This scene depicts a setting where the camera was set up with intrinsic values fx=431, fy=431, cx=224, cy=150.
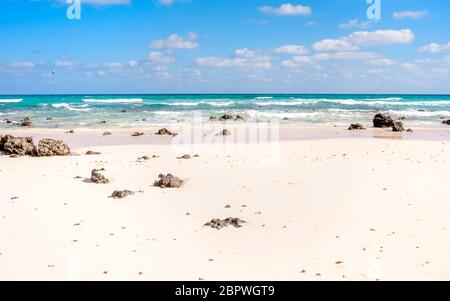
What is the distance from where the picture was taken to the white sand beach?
5336mm

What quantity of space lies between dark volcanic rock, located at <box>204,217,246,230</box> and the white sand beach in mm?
127

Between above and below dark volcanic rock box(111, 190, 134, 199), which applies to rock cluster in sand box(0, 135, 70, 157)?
above

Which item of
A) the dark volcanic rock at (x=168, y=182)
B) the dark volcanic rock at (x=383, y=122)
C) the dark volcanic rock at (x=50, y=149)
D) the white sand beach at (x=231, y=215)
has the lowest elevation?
the white sand beach at (x=231, y=215)

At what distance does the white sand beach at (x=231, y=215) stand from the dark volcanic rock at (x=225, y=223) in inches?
5.0

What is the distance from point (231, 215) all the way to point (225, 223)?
0.52m

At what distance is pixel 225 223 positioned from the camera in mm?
6809

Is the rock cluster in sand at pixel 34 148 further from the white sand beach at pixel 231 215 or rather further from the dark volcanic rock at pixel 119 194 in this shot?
the dark volcanic rock at pixel 119 194

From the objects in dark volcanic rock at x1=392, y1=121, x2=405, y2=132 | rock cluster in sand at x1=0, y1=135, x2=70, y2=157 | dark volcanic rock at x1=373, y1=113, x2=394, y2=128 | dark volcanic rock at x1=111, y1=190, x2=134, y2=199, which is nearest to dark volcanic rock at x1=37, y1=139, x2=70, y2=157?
rock cluster in sand at x1=0, y1=135, x2=70, y2=157

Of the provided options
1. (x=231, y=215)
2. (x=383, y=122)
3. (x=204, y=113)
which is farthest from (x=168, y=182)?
(x=204, y=113)

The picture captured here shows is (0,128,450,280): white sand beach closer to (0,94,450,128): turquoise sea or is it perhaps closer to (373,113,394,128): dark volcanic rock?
(373,113,394,128): dark volcanic rock

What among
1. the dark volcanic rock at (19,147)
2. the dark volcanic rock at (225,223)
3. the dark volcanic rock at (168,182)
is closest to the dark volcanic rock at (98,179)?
the dark volcanic rock at (168,182)

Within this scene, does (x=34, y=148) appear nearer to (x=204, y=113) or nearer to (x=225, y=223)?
(x=225, y=223)

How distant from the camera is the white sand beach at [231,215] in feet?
17.5
